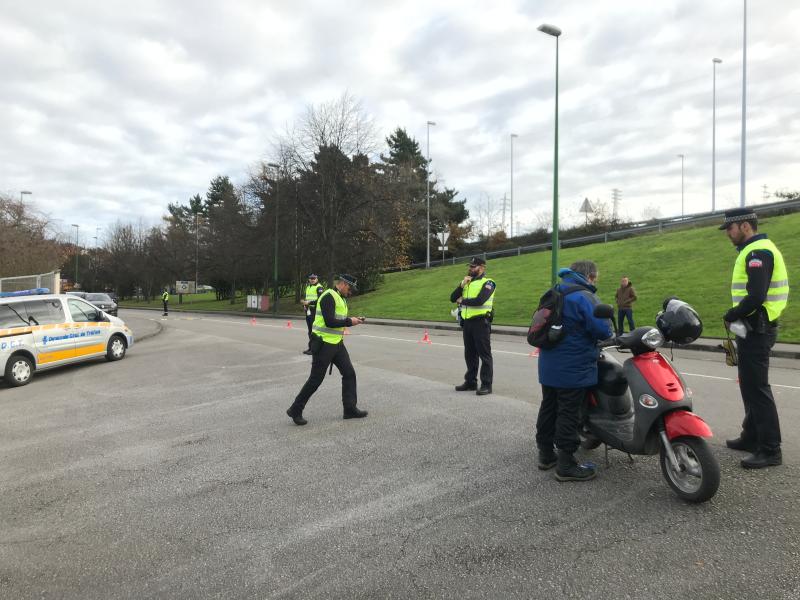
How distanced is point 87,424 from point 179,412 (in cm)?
106

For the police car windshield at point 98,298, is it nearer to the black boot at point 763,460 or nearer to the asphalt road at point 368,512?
the asphalt road at point 368,512

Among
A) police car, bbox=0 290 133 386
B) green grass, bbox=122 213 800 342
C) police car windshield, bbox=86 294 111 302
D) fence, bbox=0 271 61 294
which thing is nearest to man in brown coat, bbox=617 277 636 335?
green grass, bbox=122 213 800 342

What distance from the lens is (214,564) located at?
9.82ft

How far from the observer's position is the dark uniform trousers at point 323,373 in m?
5.97

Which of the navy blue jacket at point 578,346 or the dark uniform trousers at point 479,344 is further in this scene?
the dark uniform trousers at point 479,344

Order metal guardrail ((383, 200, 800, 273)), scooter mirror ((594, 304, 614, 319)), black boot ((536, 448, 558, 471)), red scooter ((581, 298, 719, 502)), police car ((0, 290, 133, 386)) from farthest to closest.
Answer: metal guardrail ((383, 200, 800, 273)) → police car ((0, 290, 133, 386)) → black boot ((536, 448, 558, 471)) → scooter mirror ((594, 304, 614, 319)) → red scooter ((581, 298, 719, 502))

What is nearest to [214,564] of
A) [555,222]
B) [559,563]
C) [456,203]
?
[559,563]

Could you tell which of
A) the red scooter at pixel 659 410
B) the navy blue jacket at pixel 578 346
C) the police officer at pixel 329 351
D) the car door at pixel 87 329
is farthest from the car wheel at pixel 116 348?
the red scooter at pixel 659 410

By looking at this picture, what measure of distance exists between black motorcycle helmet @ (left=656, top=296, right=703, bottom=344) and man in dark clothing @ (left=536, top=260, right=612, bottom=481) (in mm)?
403

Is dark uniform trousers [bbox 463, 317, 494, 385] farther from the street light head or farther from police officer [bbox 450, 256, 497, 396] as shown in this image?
the street light head

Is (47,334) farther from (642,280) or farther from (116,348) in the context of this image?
(642,280)

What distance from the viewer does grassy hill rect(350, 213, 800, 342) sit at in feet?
58.8

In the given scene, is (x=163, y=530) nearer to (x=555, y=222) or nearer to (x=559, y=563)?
(x=559, y=563)

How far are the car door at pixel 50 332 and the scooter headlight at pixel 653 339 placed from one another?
1096cm
